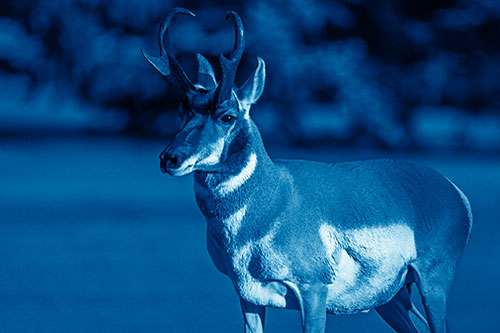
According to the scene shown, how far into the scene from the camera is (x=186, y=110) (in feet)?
7.50

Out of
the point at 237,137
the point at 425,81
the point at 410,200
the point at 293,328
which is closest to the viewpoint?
the point at 237,137

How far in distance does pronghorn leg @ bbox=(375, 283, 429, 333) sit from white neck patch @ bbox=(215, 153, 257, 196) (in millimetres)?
908

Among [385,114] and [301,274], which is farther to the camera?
[385,114]

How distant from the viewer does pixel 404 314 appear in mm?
2832

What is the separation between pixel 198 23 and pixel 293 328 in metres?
7.16

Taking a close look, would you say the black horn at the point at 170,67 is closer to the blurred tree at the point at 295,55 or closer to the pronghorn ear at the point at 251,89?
Answer: the pronghorn ear at the point at 251,89

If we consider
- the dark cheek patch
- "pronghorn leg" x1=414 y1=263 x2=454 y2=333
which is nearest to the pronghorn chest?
the dark cheek patch

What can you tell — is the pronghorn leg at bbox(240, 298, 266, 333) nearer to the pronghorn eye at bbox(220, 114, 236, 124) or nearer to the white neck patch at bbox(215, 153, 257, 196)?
the white neck patch at bbox(215, 153, 257, 196)

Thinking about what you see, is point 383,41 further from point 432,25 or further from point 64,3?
point 64,3

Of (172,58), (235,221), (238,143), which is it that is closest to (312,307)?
(235,221)

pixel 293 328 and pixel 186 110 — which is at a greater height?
pixel 186 110

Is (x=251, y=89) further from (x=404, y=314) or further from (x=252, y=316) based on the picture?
(x=404, y=314)

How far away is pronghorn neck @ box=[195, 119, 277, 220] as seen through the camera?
89.0 inches

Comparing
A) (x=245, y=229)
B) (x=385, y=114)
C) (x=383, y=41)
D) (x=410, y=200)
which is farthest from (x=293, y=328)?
(x=383, y=41)
